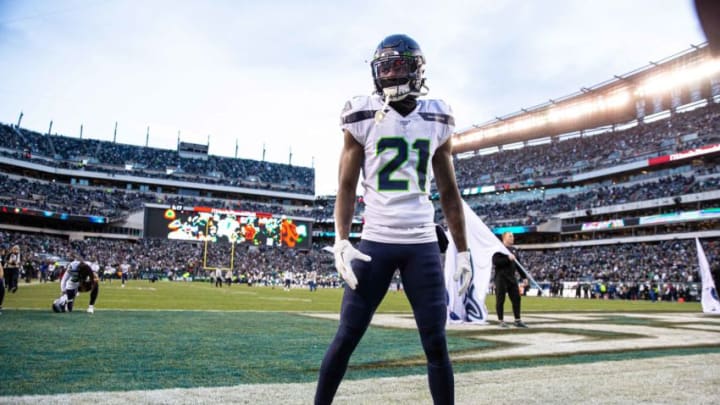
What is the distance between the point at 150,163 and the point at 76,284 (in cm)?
6990

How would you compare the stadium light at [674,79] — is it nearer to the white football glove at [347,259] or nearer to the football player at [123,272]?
the football player at [123,272]

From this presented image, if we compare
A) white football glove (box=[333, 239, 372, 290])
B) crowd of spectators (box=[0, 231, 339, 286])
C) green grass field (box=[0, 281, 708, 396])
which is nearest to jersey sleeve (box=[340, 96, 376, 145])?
white football glove (box=[333, 239, 372, 290])

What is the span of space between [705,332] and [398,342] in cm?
655

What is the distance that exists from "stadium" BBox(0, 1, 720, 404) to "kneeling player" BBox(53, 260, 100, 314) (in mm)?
509

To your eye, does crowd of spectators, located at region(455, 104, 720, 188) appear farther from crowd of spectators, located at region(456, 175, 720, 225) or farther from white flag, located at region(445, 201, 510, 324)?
white flag, located at region(445, 201, 510, 324)

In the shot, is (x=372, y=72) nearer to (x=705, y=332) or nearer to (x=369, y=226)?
(x=369, y=226)

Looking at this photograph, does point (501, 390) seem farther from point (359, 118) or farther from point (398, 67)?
point (398, 67)

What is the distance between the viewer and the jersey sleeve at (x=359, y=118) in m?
3.03

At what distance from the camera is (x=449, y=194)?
10.7ft

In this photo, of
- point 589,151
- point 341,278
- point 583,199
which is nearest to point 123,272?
point 341,278

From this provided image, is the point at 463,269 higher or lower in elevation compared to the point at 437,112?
lower

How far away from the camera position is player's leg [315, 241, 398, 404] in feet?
9.36

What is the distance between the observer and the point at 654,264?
42.8m

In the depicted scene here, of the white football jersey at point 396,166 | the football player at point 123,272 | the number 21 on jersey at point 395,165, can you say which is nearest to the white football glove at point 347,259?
the white football jersey at point 396,166
